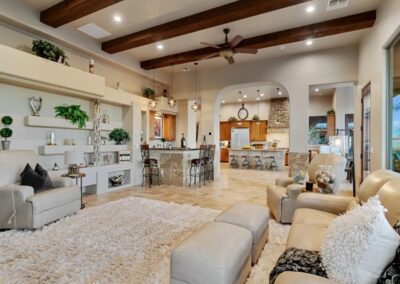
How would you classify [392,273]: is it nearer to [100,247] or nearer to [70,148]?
[100,247]

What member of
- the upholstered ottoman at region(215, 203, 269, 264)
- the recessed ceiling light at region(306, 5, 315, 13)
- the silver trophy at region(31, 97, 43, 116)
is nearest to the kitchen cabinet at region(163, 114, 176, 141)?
the silver trophy at region(31, 97, 43, 116)

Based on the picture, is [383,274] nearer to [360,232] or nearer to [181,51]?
[360,232]

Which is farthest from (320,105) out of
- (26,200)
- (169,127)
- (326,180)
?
(26,200)

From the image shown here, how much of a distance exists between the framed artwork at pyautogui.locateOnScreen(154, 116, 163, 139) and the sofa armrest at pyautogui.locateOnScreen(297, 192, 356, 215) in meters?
5.86

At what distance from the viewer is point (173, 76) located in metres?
8.13

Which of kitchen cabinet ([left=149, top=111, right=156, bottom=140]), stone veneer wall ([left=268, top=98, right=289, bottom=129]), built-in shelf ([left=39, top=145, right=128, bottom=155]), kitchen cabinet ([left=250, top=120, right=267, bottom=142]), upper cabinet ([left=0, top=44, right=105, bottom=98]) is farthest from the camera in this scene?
kitchen cabinet ([left=250, top=120, right=267, bottom=142])

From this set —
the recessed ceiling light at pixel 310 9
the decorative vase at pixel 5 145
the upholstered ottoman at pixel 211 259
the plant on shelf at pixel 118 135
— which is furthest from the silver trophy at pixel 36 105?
the recessed ceiling light at pixel 310 9

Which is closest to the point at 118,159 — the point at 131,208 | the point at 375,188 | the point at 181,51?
the point at 131,208

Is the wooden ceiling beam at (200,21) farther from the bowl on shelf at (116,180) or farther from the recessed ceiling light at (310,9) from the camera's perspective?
the bowl on shelf at (116,180)

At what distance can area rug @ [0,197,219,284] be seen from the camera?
2053 millimetres

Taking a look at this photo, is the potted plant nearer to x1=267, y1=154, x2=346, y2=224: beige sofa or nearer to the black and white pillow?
x1=267, y1=154, x2=346, y2=224: beige sofa

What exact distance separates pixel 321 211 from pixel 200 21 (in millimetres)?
3791

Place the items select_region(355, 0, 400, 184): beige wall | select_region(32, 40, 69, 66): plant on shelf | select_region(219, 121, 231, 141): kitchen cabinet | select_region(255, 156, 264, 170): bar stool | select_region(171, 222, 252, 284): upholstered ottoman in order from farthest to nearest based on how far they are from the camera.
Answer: select_region(219, 121, 231, 141): kitchen cabinet, select_region(255, 156, 264, 170): bar stool, select_region(32, 40, 69, 66): plant on shelf, select_region(355, 0, 400, 184): beige wall, select_region(171, 222, 252, 284): upholstered ottoman

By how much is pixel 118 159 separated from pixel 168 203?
2460mm
